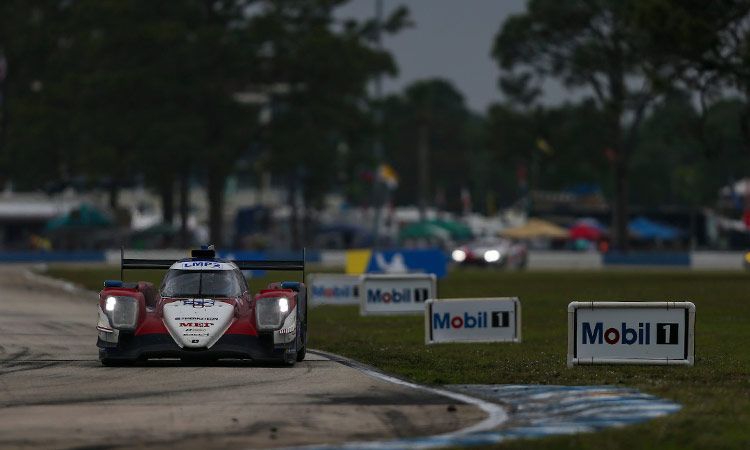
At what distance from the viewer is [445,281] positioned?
181 feet

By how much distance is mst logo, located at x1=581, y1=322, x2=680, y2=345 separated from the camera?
1969cm

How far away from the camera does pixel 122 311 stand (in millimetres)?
20125

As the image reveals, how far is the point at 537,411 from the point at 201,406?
3.06m

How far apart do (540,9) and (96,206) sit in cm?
3148

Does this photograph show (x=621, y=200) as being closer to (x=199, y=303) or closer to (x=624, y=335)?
(x=624, y=335)

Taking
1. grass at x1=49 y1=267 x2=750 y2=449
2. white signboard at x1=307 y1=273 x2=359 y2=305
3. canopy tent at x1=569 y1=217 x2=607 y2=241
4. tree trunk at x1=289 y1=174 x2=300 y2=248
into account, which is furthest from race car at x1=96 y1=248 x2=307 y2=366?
canopy tent at x1=569 y1=217 x2=607 y2=241

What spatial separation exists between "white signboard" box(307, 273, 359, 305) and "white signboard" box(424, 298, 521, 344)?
1515 centimetres

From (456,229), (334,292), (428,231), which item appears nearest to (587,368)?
(334,292)

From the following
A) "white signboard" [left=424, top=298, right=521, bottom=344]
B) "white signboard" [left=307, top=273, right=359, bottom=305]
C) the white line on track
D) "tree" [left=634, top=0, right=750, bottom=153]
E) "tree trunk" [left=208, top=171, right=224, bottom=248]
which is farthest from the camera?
"tree trunk" [left=208, top=171, right=224, bottom=248]

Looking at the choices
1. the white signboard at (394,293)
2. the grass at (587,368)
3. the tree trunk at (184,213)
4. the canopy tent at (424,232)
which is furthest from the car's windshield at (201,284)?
the canopy tent at (424,232)

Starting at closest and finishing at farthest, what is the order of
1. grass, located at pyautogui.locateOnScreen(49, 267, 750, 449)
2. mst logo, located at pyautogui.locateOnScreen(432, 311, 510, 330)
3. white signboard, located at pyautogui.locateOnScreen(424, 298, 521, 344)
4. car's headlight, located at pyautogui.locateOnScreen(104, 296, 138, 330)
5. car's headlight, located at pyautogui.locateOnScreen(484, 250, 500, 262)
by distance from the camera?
grass, located at pyautogui.locateOnScreen(49, 267, 750, 449)
car's headlight, located at pyautogui.locateOnScreen(104, 296, 138, 330)
white signboard, located at pyautogui.locateOnScreen(424, 298, 521, 344)
mst logo, located at pyautogui.locateOnScreen(432, 311, 510, 330)
car's headlight, located at pyautogui.locateOnScreen(484, 250, 500, 262)

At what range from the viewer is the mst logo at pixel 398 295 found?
112ft

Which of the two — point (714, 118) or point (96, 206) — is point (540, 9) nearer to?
point (96, 206)

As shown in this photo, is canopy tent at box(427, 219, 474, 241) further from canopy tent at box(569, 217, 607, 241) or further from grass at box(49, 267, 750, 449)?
grass at box(49, 267, 750, 449)
